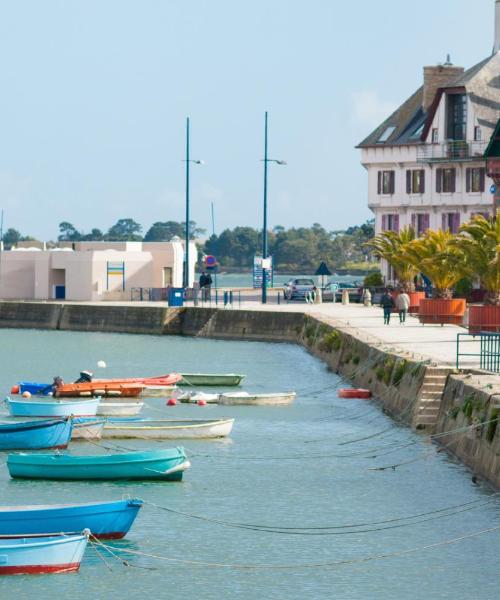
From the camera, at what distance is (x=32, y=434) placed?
46.2 metres

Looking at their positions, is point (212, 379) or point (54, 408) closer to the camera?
point (54, 408)

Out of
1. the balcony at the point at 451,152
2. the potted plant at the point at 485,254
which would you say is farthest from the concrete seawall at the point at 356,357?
the balcony at the point at 451,152

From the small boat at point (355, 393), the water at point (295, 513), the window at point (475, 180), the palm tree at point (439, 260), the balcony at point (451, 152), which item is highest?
the balcony at point (451, 152)

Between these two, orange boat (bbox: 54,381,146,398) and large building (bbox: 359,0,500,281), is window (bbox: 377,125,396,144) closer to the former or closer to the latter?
large building (bbox: 359,0,500,281)

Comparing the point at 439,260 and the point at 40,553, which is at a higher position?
the point at 439,260

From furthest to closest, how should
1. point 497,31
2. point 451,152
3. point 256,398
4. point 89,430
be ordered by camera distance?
point 451,152 < point 497,31 < point 256,398 < point 89,430

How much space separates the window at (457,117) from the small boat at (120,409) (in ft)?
198

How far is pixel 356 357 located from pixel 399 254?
1035 inches

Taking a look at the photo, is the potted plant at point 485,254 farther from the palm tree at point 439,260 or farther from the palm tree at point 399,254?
the palm tree at point 399,254

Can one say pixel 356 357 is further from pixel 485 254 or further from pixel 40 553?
pixel 40 553

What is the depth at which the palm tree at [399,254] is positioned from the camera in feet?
303

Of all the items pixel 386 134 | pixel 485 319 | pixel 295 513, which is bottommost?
pixel 295 513

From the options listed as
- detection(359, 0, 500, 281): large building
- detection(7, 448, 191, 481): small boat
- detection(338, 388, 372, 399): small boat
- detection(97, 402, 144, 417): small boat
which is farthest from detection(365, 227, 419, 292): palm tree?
detection(7, 448, 191, 481): small boat

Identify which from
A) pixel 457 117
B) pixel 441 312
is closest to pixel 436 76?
pixel 457 117
